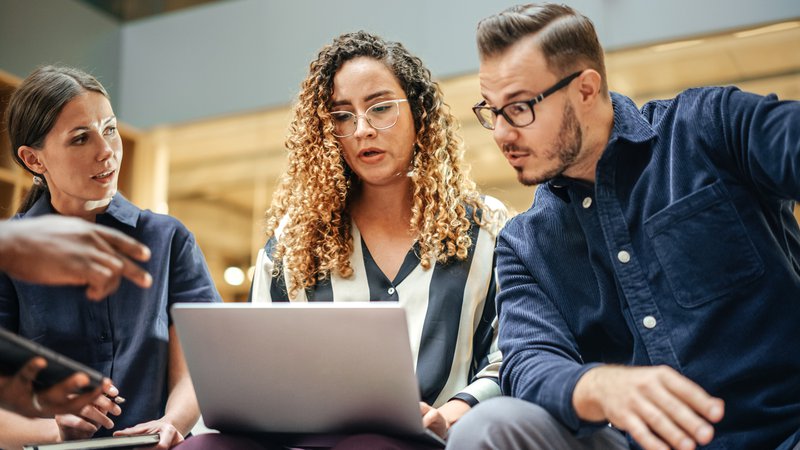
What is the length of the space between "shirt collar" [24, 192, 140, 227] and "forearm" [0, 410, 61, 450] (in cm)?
47

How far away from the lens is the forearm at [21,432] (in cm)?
162

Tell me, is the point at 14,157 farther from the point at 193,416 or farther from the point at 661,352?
the point at 661,352

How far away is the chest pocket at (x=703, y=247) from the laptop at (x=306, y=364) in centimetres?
46

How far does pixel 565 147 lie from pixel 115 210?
1.05 m

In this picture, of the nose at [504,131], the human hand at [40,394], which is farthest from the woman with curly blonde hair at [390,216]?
the human hand at [40,394]

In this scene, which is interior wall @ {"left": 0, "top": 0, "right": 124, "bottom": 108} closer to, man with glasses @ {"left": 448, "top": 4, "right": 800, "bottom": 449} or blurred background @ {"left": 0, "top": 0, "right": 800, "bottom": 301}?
blurred background @ {"left": 0, "top": 0, "right": 800, "bottom": 301}

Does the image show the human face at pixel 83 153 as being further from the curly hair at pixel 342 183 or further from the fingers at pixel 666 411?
the fingers at pixel 666 411

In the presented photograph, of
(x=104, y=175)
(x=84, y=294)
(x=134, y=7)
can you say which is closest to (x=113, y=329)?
(x=84, y=294)

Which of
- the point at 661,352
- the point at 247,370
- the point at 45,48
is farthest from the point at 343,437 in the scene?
the point at 45,48

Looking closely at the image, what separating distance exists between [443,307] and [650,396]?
70 centimetres

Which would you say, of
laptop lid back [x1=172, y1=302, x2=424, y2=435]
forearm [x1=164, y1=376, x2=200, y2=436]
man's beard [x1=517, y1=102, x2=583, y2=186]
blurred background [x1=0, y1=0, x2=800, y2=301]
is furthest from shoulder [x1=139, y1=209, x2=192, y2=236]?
blurred background [x1=0, y1=0, x2=800, y2=301]

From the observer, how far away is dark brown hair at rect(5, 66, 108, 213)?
5.98 ft

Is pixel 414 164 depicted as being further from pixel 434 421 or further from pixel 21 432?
pixel 21 432

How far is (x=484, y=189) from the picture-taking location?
485cm
